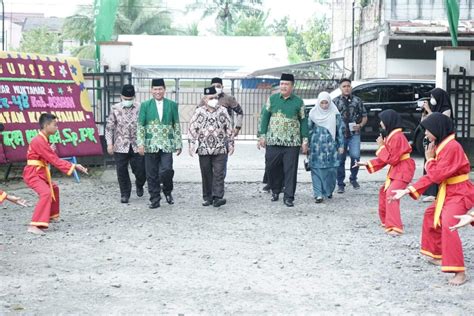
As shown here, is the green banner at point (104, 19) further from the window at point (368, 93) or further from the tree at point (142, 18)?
the tree at point (142, 18)

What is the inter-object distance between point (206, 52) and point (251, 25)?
1616cm

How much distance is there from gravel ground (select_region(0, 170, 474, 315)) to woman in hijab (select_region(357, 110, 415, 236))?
0.20m

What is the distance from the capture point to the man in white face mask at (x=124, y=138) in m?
11.3

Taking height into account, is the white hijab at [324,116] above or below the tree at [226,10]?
below

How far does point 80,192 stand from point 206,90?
2.81m

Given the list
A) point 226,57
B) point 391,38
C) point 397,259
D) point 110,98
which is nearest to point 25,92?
point 110,98

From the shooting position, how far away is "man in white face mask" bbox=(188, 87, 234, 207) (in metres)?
10.9

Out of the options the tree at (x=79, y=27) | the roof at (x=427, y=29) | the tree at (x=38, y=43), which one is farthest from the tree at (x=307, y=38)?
the roof at (x=427, y=29)

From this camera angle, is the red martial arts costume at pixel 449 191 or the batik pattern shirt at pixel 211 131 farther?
the batik pattern shirt at pixel 211 131

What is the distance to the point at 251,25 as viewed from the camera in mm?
56938

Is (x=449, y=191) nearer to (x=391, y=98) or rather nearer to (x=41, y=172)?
(x=41, y=172)

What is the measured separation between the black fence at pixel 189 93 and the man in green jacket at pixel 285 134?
4.14 m

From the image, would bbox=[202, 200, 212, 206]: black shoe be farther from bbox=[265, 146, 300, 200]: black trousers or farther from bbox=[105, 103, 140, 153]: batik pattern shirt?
bbox=[105, 103, 140, 153]: batik pattern shirt

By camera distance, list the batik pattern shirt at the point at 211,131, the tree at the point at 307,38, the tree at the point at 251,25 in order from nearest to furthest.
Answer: the batik pattern shirt at the point at 211,131 < the tree at the point at 307,38 < the tree at the point at 251,25
